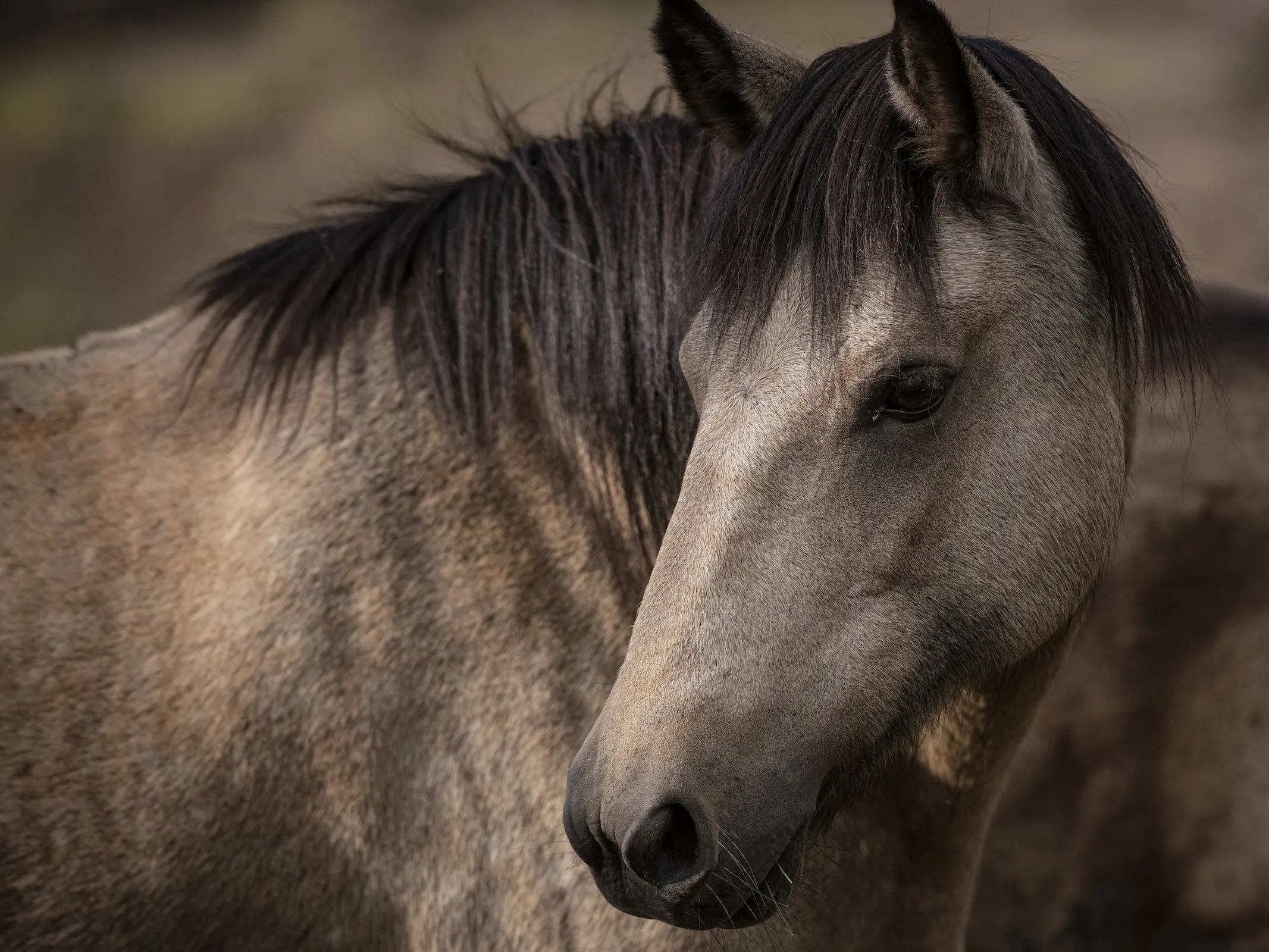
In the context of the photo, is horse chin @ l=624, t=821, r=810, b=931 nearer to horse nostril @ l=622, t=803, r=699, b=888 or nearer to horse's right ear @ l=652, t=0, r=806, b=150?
horse nostril @ l=622, t=803, r=699, b=888

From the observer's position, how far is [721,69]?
86.1 inches

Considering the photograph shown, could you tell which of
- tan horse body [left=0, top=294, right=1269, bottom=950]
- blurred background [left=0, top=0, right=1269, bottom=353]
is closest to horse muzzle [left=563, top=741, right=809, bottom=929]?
tan horse body [left=0, top=294, right=1269, bottom=950]

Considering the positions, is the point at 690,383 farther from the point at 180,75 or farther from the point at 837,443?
the point at 180,75

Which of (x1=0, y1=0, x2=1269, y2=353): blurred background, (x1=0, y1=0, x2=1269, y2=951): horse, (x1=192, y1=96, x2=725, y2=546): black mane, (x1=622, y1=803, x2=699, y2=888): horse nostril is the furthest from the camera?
(x1=0, y1=0, x2=1269, y2=353): blurred background

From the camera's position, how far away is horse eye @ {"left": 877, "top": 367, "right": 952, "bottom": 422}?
176 cm

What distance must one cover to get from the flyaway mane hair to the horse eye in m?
0.15

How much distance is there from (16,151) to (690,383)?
12016 millimetres

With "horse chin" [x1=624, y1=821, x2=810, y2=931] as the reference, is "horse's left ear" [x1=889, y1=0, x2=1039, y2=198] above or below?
above

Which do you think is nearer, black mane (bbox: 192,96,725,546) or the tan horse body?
the tan horse body

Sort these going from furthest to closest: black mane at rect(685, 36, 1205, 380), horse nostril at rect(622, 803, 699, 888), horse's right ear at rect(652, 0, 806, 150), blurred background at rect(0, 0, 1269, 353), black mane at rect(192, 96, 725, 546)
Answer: blurred background at rect(0, 0, 1269, 353), black mane at rect(192, 96, 725, 546), horse's right ear at rect(652, 0, 806, 150), black mane at rect(685, 36, 1205, 380), horse nostril at rect(622, 803, 699, 888)

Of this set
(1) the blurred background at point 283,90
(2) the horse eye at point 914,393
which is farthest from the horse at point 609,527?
(1) the blurred background at point 283,90

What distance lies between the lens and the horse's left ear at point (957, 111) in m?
1.77

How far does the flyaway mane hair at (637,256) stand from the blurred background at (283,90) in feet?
23.2

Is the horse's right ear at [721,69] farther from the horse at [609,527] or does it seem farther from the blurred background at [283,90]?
the blurred background at [283,90]
